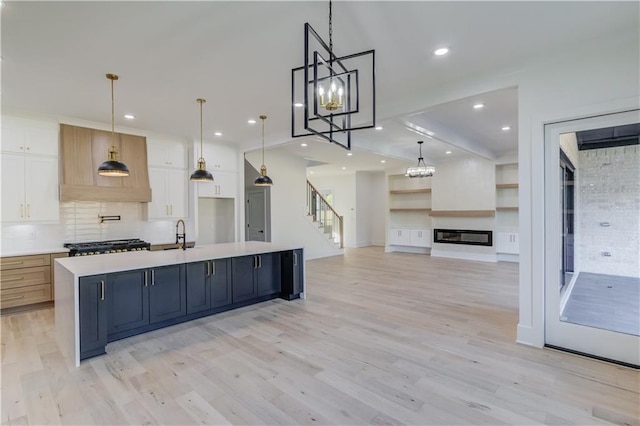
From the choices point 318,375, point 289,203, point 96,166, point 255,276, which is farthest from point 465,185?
point 96,166

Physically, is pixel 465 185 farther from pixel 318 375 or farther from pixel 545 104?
pixel 318 375

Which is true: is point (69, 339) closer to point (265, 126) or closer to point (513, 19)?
point (265, 126)

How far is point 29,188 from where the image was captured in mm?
4789

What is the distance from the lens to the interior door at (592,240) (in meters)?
3.01

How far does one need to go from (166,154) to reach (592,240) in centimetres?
678

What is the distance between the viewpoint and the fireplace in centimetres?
884

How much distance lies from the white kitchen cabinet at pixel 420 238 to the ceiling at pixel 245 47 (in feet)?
18.5

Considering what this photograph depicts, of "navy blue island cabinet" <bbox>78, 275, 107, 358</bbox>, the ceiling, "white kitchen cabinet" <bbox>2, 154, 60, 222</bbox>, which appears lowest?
"navy blue island cabinet" <bbox>78, 275, 107, 358</bbox>

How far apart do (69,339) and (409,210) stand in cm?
928

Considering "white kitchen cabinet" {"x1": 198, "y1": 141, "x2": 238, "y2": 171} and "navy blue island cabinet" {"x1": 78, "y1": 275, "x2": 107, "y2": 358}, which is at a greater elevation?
"white kitchen cabinet" {"x1": 198, "y1": 141, "x2": 238, "y2": 171}

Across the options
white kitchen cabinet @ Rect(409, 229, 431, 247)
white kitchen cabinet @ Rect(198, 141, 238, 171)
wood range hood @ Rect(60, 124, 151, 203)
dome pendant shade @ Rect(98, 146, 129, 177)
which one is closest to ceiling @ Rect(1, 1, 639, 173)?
wood range hood @ Rect(60, 124, 151, 203)

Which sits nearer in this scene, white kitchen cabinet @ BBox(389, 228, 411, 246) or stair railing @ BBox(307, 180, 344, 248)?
stair railing @ BBox(307, 180, 344, 248)

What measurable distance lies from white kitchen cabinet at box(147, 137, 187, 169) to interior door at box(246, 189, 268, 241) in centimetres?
214

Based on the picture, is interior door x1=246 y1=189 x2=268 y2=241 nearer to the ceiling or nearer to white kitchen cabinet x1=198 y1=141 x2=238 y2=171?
white kitchen cabinet x1=198 y1=141 x2=238 y2=171
